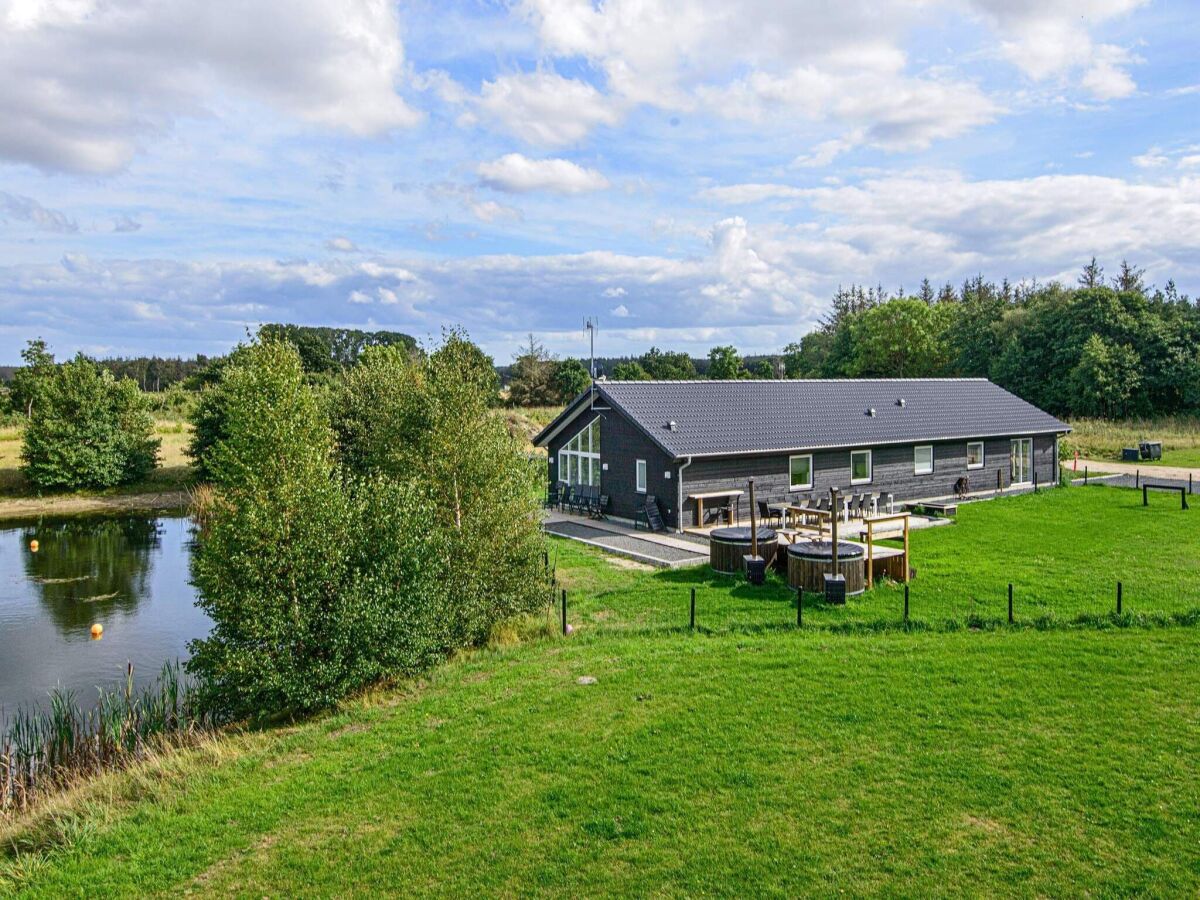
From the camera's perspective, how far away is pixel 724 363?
59344mm

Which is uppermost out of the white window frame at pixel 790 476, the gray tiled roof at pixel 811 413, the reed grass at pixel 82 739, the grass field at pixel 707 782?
the gray tiled roof at pixel 811 413

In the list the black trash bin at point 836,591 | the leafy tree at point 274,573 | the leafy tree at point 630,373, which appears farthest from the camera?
the leafy tree at point 630,373

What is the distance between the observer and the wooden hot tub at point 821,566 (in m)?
13.7

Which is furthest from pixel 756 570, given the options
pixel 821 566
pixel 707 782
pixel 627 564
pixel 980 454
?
pixel 980 454

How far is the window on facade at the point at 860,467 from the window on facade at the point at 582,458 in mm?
7373

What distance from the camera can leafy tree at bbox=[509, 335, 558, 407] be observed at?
193 feet

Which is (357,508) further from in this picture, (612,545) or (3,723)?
(612,545)

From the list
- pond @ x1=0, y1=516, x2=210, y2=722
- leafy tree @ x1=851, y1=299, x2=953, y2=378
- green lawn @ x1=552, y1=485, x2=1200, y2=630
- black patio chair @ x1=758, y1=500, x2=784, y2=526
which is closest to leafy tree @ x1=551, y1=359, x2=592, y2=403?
leafy tree @ x1=851, y1=299, x2=953, y2=378

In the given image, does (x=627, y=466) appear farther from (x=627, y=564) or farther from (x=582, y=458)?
(x=627, y=564)

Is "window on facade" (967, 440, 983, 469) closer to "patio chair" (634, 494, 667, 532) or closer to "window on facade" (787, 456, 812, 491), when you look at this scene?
"window on facade" (787, 456, 812, 491)

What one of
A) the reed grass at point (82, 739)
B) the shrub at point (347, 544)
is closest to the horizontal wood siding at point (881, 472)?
the shrub at point (347, 544)

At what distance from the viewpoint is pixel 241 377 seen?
11.4m

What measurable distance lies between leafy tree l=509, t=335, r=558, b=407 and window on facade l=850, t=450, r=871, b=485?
37.4 meters

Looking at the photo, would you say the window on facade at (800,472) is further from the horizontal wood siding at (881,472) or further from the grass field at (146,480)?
the grass field at (146,480)
